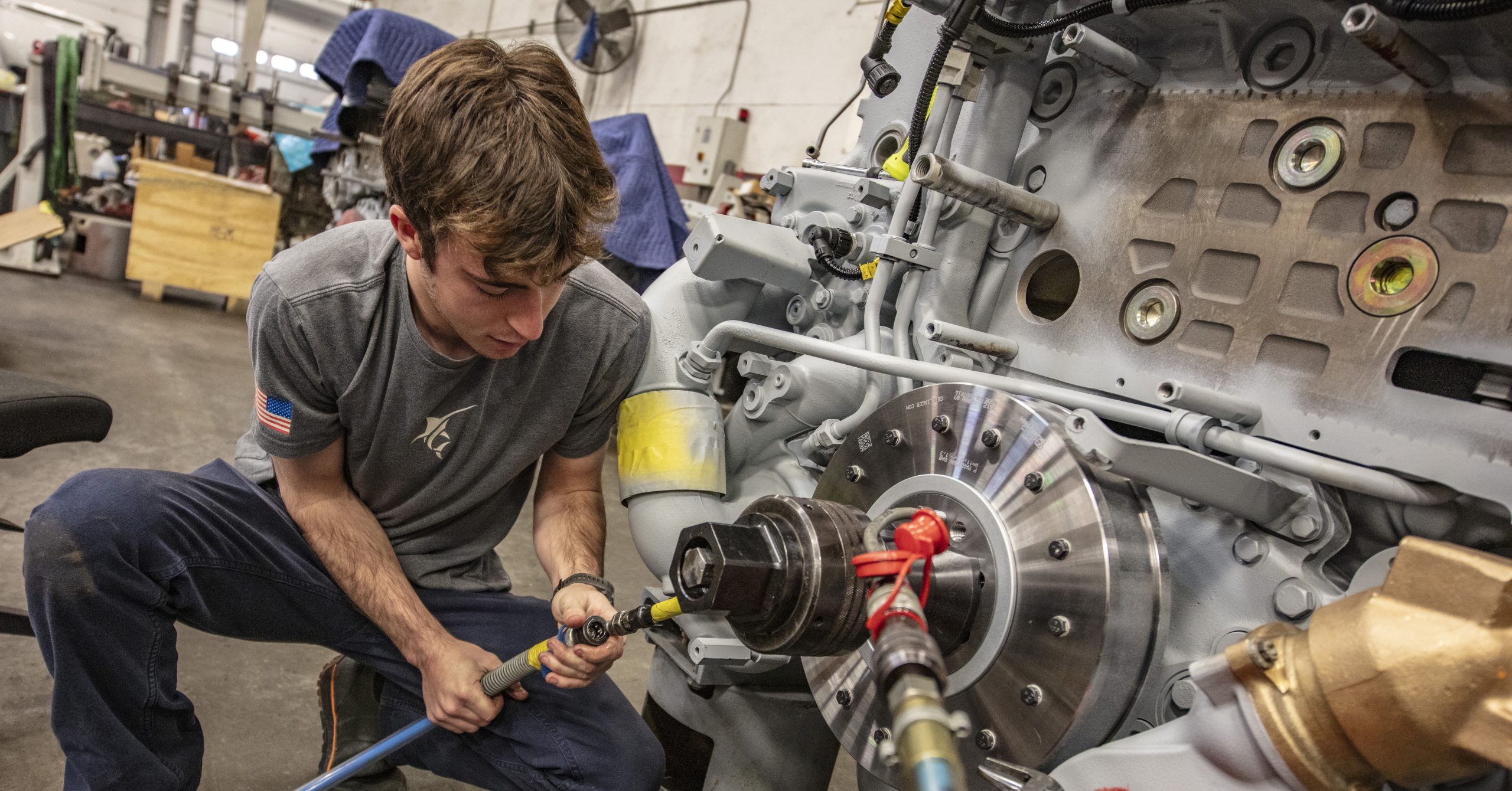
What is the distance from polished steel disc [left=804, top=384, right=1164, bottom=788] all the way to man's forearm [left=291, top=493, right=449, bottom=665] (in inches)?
23.8

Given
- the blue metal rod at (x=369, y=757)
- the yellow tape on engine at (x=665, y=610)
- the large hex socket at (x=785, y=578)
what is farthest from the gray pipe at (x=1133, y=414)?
the blue metal rod at (x=369, y=757)

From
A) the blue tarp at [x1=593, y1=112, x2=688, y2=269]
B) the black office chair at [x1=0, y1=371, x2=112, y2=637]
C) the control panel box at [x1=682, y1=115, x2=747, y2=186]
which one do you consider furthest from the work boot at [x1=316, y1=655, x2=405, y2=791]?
the control panel box at [x1=682, y1=115, x2=747, y2=186]

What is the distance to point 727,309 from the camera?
4.68 ft

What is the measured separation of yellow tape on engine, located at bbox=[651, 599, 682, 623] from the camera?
0.91m

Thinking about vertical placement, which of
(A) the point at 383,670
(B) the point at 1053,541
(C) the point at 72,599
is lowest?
(A) the point at 383,670

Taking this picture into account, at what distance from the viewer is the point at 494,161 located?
Answer: 3.28 feet

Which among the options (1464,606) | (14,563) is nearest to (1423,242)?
(1464,606)

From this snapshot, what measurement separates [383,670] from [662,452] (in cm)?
50

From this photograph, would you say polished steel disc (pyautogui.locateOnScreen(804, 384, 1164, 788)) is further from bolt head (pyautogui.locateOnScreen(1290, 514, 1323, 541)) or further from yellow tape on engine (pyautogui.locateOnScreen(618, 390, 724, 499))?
yellow tape on engine (pyautogui.locateOnScreen(618, 390, 724, 499))

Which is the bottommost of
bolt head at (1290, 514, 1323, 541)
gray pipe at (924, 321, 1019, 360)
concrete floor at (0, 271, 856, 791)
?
concrete floor at (0, 271, 856, 791)

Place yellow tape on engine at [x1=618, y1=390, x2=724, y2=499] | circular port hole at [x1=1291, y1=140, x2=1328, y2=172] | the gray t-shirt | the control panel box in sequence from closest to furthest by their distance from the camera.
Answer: circular port hole at [x1=1291, y1=140, x2=1328, y2=172], the gray t-shirt, yellow tape on engine at [x1=618, y1=390, x2=724, y2=499], the control panel box

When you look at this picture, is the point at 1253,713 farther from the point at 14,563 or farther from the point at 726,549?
the point at 14,563

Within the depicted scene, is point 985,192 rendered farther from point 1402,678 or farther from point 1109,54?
point 1402,678

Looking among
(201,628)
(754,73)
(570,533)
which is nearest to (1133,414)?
(570,533)
